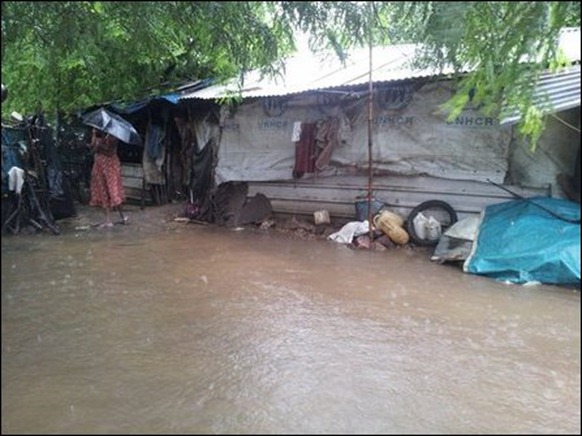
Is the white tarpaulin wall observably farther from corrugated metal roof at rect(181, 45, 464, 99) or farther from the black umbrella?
the black umbrella

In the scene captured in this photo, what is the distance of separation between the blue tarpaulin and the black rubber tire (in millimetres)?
1026

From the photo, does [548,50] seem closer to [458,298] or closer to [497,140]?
[458,298]

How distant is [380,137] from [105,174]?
4.54m

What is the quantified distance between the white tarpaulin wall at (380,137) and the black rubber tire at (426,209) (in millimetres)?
419

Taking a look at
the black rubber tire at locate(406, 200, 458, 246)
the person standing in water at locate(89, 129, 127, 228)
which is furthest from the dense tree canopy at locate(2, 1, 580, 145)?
the person standing in water at locate(89, 129, 127, 228)

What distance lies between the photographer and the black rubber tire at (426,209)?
7665 mm

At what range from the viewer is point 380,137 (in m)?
8.53

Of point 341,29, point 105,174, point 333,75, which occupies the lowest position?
point 105,174

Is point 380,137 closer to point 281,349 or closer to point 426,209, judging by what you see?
point 426,209

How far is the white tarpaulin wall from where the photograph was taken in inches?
293

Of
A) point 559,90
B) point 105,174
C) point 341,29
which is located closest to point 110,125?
point 105,174

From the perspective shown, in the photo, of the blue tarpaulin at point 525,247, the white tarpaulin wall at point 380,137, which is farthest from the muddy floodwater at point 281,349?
the white tarpaulin wall at point 380,137

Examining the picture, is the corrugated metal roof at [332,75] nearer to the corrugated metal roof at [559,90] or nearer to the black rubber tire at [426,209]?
the black rubber tire at [426,209]

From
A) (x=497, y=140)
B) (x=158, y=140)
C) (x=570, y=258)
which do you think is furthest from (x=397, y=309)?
(x=158, y=140)
